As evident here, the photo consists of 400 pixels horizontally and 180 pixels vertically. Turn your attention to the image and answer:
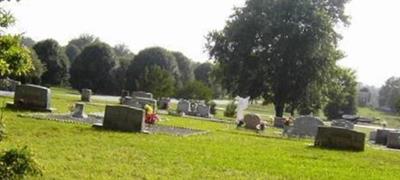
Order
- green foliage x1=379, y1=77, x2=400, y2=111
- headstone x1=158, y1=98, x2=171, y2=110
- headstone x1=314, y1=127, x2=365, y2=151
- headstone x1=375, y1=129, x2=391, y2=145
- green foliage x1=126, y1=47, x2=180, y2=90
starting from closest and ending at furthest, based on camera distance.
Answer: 1. headstone x1=314, y1=127, x2=365, y2=151
2. headstone x1=375, y1=129, x2=391, y2=145
3. headstone x1=158, y1=98, x2=171, y2=110
4. green foliage x1=126, y1=47, x2=180, y2=90
5. green foliage x1=379, y1=77, x2=400, y2=111

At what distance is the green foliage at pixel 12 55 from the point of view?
25.9 feet

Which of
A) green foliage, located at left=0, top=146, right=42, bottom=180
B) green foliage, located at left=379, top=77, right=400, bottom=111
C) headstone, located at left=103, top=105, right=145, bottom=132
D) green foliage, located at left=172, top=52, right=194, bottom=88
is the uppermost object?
green foliage, located at left=379, top=77, right=400, bottom=111

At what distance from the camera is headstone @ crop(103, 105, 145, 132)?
2056 cm

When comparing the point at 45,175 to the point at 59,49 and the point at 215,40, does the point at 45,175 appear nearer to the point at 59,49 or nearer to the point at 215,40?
the point at 215,40

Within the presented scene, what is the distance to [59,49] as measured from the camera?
70062mm

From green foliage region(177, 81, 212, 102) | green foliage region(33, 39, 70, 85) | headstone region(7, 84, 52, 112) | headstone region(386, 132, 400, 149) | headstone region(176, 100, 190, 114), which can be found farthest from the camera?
green foliage region(33, 39, 70, 85)

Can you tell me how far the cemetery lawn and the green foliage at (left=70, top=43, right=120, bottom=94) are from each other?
4992 centimetres

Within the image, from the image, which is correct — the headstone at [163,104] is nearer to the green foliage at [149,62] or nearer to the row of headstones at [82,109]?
the row of headstones at [82,109]

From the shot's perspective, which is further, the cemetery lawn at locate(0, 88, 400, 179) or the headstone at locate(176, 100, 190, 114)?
the headstone at locate(176, 100, 190, 114)

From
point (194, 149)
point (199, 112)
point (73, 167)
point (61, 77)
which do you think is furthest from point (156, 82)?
point (73, 167)

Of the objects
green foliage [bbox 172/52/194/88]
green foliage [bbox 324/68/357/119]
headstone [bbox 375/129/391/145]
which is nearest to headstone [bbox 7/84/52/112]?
headstone [bbox 375/129/391/145]

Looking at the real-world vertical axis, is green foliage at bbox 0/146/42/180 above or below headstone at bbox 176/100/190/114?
below

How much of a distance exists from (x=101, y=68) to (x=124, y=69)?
4.26 metres

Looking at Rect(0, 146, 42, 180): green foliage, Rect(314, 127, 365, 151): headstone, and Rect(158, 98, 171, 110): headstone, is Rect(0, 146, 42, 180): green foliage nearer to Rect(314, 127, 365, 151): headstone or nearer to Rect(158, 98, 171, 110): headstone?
Rect(314, 127, 365, 151): headstone
